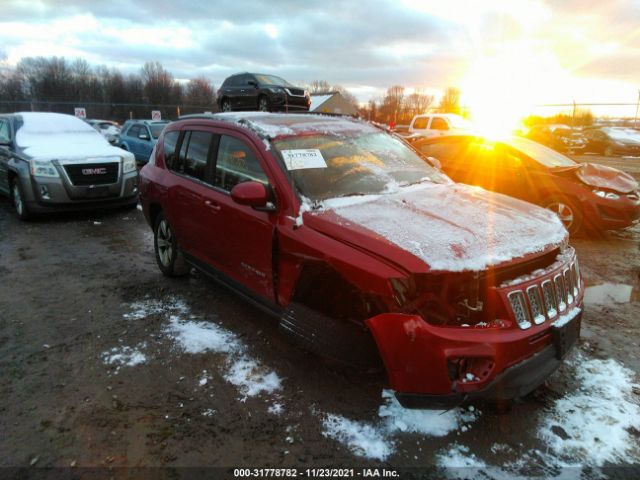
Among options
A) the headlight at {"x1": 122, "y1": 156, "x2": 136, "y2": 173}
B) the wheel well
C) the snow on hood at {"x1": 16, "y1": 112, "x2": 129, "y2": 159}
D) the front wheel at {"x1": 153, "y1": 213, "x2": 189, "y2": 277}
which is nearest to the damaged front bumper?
the front wheel at {"x1": 153, "y1": 213, "x2": 189, "y2": 277}

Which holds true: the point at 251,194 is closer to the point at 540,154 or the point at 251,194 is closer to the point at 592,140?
the point at 540,154

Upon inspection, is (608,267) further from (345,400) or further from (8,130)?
(8,130)

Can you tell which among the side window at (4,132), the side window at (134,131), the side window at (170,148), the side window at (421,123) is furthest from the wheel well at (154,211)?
the side window at (421,123)

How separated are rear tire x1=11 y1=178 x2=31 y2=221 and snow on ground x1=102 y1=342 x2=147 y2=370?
530cm

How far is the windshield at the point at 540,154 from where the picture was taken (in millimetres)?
6885

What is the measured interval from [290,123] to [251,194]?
1.05 meters

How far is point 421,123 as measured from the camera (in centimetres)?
1647

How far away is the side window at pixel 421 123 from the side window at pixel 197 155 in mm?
13314

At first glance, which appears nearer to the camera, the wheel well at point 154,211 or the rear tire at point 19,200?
the wheel well at point 154,211

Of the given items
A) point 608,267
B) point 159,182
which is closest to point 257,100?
point 159,182

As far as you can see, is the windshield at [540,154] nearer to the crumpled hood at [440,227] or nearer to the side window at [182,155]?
the crumpled hood at [440,227]

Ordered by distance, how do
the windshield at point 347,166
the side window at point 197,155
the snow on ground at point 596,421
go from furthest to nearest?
the side window at point 197,155 → the windshield at point 347,166 → the snow on ground at point 596,421

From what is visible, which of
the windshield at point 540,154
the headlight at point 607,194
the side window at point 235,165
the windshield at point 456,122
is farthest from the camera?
Answer: the windshield at point 456,122

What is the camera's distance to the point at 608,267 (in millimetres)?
5633
